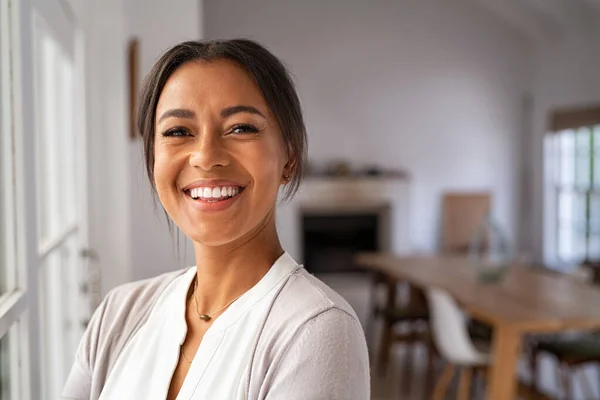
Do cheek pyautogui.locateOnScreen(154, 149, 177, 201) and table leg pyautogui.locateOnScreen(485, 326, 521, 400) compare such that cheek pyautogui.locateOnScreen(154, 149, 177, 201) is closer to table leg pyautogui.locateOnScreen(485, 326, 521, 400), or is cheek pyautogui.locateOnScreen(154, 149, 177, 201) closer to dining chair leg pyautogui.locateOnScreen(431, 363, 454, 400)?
table leg pyautogui.locateOnScreen(485, 326, 521, 400)

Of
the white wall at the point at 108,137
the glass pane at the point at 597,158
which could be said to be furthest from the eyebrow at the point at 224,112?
the glass pane at the point at 597,158

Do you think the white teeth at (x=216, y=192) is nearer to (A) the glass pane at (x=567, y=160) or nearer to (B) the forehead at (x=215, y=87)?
Result: (B) the forehead at (x=215, y=87)

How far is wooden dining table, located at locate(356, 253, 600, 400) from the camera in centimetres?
289

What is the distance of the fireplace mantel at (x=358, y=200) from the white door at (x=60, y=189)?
18.0ft

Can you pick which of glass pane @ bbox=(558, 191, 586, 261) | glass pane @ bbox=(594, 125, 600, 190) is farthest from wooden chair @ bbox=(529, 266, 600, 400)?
glass pane @ bbox=(558, 191, 586, 261)

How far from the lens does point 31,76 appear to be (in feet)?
3.34

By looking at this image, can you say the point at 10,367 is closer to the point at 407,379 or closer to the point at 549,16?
the point at 407,379

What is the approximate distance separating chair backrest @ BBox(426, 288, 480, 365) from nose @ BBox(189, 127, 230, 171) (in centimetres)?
262

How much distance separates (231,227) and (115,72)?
5.14 feet

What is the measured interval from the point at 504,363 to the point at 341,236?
4.95 meters

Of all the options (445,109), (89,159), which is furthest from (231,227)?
(445,109)

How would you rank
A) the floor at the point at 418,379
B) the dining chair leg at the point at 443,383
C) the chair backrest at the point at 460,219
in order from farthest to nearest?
the chair backrest at the point at 460,219 → the floor at the point at 418,379 → the dining chair leg at the point at 443,383

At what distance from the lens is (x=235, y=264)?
0.82 m

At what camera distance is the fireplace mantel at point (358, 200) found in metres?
7.51
